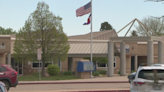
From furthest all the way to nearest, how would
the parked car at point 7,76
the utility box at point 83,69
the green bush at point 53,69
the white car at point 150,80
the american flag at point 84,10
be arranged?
the american flag at point 84,10 → the green bush at point 53,69 → the utility box at point 83,69 → the parked car at point 7,76 → the white car at point 150,80

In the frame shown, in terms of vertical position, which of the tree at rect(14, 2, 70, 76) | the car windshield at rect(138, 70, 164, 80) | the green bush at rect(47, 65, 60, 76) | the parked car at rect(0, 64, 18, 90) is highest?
the tree at rect(14, 2, 70, 76)

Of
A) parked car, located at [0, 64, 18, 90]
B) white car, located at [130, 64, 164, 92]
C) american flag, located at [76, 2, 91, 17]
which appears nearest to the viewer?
white car, located at [130, 64, 164, 92]

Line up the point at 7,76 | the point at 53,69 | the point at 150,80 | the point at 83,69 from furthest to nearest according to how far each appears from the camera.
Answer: the point at 53,69, the point at 83,69, the point at 7,76, the point at 150,80

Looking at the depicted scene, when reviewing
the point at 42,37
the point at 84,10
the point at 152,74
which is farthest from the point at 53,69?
the point at 152,74

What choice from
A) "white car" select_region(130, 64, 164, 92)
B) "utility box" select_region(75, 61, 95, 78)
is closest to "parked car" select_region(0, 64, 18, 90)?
Result: "white car" select_region(130, 64, 164, 92)

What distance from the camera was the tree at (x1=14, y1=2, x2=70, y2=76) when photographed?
35.7 meters

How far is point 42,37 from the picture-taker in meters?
35.5

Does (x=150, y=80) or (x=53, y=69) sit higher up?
(x=150, y=80)

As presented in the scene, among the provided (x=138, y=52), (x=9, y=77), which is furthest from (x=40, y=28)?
(x=138, y=52)

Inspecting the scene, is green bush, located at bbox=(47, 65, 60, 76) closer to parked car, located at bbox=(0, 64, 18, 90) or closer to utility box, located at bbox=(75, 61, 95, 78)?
utility box, located at bbox=(75, 61, 95, 78)

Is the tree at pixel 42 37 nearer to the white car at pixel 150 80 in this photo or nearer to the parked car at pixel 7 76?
the parked car at pixel 7 76

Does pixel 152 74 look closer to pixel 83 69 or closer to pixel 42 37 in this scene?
pixel 83 69

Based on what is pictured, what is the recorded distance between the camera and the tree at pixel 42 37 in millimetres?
35656

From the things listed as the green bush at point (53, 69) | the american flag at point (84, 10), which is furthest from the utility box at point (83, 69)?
the american flag at point (84, 10)
